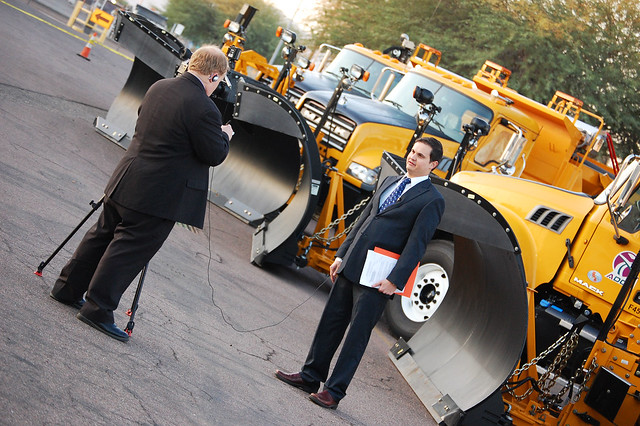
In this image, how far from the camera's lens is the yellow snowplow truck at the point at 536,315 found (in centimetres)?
757

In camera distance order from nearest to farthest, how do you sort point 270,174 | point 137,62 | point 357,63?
point 270,174
point 137,62
point 357,63

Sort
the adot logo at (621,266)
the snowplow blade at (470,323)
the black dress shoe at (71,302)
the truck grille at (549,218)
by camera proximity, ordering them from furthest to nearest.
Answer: the truck grille at (549,218), the adot logo at (621,266), the snowplow blade at (470,323), the black dress shoe at (71,302)

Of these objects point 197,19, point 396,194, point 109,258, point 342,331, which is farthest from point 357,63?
point 197,19

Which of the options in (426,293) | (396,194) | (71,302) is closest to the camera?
(71,302)

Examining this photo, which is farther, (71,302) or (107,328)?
(71,302)

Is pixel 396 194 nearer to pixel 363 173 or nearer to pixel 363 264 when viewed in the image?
pixel 363 264

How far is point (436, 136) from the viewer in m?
13.1

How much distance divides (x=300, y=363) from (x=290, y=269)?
13.7 feet

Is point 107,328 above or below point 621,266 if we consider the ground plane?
below

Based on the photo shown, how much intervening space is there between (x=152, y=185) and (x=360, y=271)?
5.31 feet

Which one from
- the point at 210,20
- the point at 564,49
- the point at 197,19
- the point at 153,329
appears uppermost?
the point at 564,49

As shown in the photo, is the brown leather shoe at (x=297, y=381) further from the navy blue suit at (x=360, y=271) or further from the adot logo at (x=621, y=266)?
the adot logo at (x=621, y=266)

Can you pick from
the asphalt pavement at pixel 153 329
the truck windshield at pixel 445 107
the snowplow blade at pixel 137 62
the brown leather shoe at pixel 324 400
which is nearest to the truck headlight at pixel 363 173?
the asphalt pavement at pixel 153 329

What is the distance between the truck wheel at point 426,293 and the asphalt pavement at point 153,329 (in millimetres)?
288
